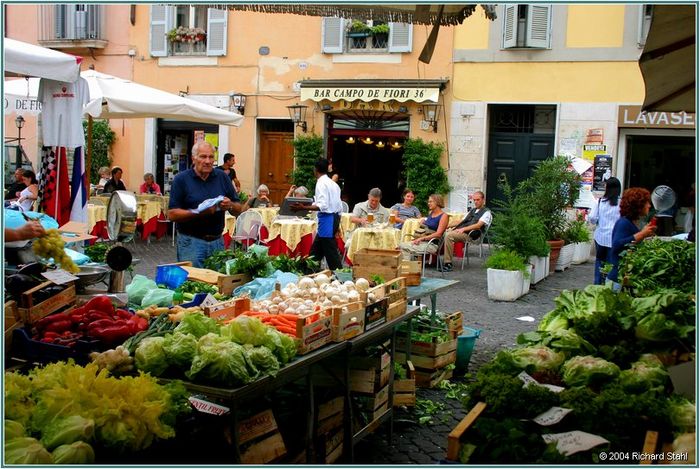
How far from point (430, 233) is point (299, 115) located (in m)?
6.75

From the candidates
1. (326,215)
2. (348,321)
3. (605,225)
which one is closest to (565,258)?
(605,225)

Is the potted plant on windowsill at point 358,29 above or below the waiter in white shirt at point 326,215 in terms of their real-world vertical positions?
above

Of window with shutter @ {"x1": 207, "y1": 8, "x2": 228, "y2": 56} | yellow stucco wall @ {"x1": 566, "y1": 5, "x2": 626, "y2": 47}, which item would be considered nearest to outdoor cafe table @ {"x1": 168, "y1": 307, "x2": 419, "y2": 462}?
yellow stucco wall @ {"x1": 566, "y1": 5, "x2": 626, "y2": 47}

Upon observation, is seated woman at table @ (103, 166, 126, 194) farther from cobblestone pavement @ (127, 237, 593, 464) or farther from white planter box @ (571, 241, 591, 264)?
white planter box @ (571, 241, 591, 264)

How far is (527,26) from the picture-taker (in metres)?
16.0

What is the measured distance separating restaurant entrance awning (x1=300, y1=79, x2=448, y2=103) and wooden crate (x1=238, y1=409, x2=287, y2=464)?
13.6m

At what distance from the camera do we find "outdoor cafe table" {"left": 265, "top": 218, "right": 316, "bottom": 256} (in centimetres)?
1121

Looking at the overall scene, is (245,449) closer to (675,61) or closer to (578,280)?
(675,61)

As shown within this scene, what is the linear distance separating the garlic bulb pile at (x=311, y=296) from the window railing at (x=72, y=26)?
1587 cm

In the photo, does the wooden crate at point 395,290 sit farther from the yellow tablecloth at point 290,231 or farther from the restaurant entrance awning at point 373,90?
the restaurant entrance awning at point 373,90

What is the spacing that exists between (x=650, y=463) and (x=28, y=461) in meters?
2.29

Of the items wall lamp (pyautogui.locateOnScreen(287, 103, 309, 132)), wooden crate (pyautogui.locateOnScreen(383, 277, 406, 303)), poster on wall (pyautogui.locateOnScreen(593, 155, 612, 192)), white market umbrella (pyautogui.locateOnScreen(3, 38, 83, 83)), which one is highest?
wall lamp (pyautogui.locateOnScreen(287, 103, 309, 132))

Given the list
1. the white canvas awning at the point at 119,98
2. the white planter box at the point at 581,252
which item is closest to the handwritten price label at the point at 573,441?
the white canvas awning at the point at 119,98

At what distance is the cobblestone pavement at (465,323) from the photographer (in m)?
4.86
